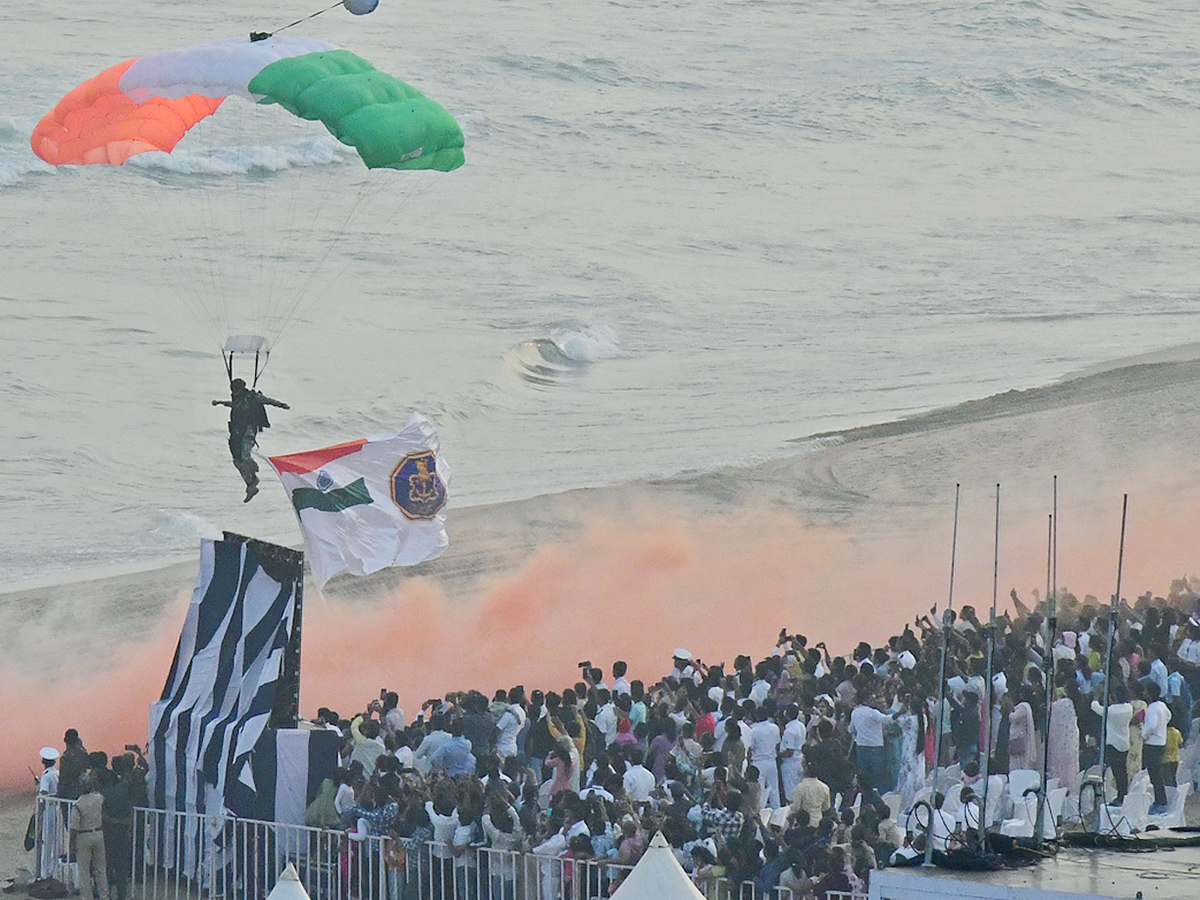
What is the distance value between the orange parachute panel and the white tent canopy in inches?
399

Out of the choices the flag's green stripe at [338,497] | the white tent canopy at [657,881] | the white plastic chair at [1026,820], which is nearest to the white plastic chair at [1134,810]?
the white plastic chair at [1026,820]

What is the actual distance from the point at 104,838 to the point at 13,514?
19.8m

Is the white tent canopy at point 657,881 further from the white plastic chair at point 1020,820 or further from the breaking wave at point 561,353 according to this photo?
the breaking wave at point 561,353

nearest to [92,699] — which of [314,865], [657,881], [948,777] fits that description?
[314,865]

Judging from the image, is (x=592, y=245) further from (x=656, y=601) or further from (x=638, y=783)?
(x=638, y=783)

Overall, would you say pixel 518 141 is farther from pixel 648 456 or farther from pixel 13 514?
pixel 13 514

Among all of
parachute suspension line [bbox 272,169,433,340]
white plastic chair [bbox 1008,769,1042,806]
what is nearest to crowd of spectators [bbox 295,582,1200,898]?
white plastic chair [bbox 1008,769,1042,806]

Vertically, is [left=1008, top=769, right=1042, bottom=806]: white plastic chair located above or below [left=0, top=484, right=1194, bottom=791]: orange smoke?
below

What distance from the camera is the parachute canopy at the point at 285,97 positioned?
1783 cm

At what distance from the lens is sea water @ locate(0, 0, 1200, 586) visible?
1465 inches

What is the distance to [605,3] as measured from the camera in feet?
160

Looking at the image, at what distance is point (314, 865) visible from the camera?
16.1 metres

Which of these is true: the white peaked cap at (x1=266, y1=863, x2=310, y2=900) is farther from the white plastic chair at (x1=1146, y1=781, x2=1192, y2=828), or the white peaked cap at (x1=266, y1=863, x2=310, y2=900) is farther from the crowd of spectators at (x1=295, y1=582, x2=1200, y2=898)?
the white plastic chair at (x1=1146, y1=781, x2=1192, y2=828)

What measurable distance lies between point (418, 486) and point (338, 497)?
2.37ft
